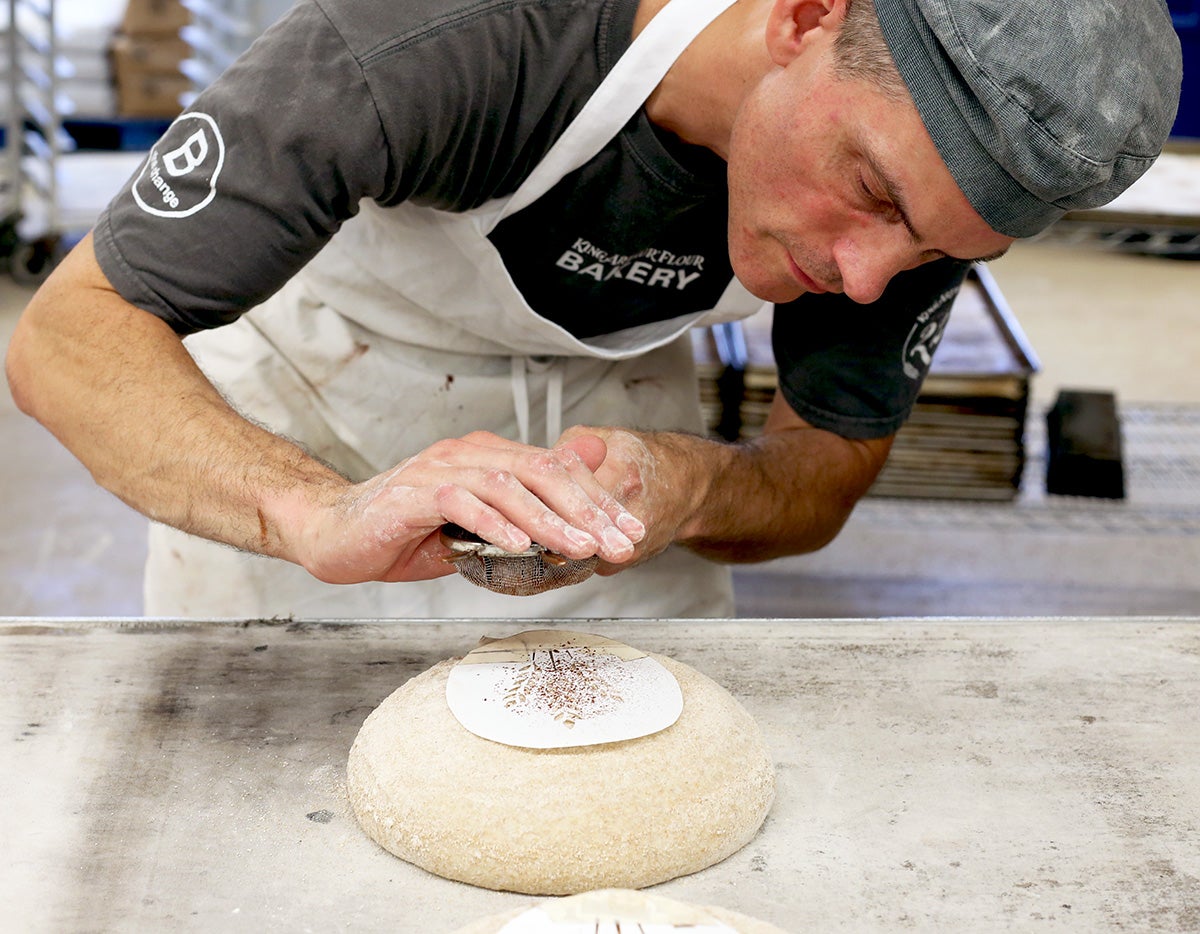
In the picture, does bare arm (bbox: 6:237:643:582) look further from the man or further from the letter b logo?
the letter b logo

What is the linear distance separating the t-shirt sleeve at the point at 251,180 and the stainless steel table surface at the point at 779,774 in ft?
1.31

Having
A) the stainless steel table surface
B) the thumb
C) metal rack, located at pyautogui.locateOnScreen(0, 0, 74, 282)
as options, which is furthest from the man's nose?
metal rack, located at pyautogui.locateOnScreen(0, 0, 74, 282)

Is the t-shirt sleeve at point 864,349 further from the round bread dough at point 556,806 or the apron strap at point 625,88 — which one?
the round bread dough at point 556,806

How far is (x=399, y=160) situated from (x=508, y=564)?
0.44 metres

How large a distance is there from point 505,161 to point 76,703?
2.38ft

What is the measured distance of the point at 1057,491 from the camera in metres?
2.78

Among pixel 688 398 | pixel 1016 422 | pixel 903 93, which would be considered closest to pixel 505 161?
pixel 903 93

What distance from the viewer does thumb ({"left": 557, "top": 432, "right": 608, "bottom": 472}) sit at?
1314mm

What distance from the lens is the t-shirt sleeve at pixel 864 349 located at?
1651mm

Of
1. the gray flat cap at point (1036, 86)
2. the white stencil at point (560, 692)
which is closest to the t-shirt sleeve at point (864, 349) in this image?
the gray flat cap at point (1036, 86)

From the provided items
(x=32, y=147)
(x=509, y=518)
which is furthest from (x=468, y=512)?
(x=32, y=147)

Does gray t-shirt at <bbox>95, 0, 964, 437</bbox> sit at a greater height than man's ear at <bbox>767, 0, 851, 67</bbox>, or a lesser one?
lesser

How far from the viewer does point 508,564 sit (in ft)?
3.90

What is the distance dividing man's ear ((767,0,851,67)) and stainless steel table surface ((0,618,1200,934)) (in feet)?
2.09
